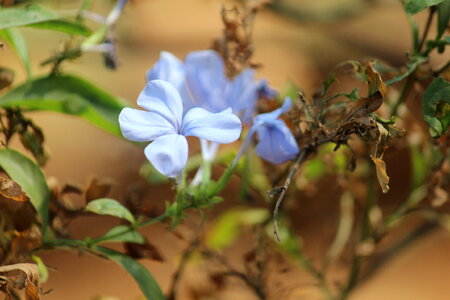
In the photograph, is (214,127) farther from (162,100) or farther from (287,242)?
(287,242)

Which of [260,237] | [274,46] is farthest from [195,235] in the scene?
[274,46]

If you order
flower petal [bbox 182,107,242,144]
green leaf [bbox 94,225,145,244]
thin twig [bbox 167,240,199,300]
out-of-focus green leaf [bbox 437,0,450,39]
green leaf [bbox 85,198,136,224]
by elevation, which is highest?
out-of-focus green leaf [bbox 437,0,450,39]

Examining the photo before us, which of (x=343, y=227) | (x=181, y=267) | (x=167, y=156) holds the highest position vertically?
(x=167, y=156)

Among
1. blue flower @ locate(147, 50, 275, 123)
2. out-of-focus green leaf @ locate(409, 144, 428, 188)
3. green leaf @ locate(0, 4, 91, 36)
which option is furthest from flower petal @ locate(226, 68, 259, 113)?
out-of-focus green leaf @ locate(409, 144, 428, 188)

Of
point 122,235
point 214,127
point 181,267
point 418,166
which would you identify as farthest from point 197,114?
point 418,166

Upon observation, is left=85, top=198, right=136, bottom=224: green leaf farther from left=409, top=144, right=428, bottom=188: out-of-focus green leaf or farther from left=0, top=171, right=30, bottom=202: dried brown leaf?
left=409, top=144, right=428, bottom=188: out-of-focus green leaf

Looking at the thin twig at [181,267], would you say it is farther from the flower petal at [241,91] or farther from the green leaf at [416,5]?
the green leaf at [416,5]

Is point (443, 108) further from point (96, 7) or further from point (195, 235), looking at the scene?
point (96, 7)
